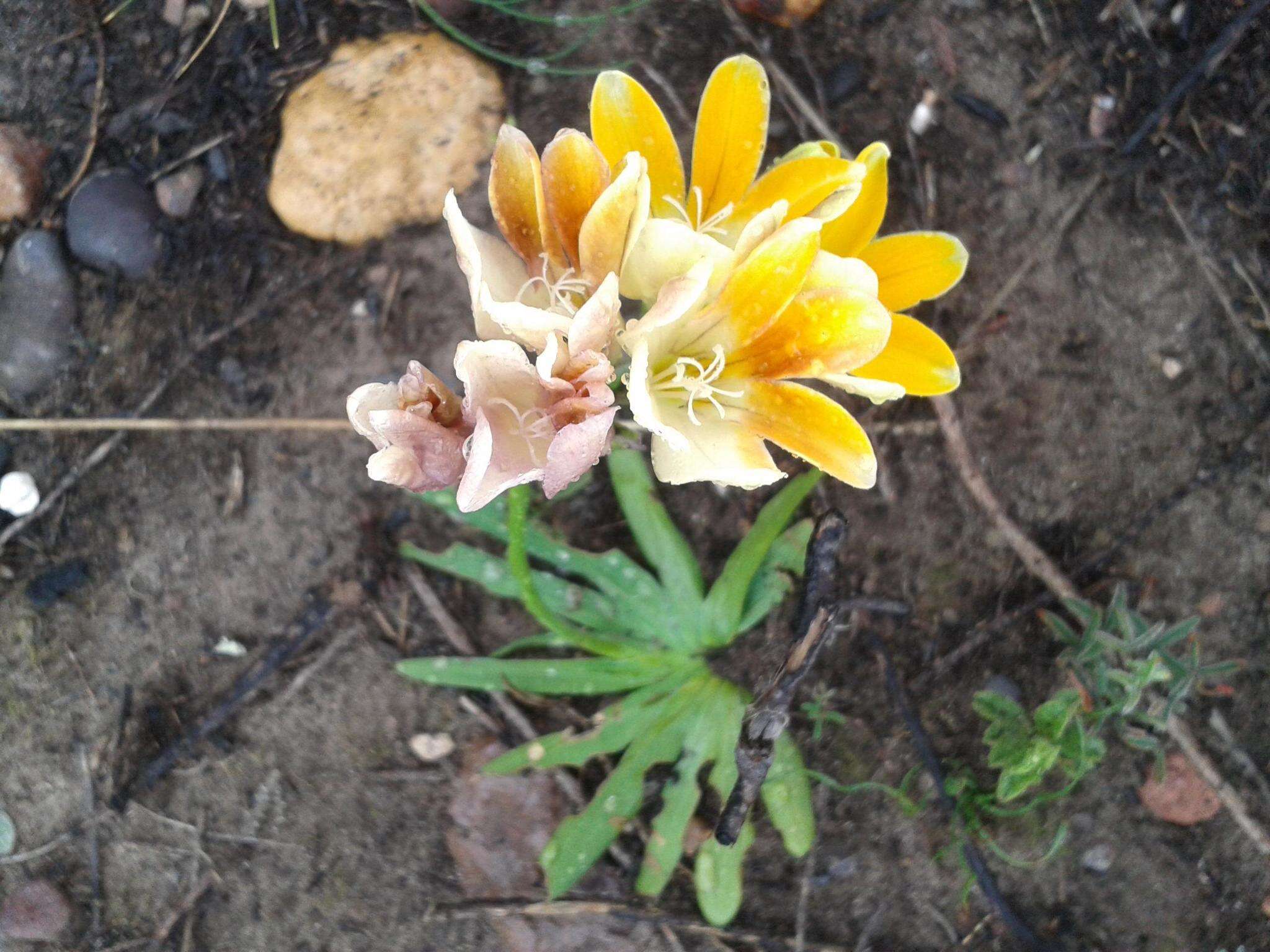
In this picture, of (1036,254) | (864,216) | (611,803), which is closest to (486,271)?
(864,216)

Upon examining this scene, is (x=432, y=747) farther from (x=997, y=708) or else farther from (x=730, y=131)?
(x=730, y=131)

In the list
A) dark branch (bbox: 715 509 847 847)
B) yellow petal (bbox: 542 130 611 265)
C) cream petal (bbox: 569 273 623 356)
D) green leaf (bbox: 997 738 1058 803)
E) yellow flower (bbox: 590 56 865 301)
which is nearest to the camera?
cream petal (bbox: 569 273 623 356)

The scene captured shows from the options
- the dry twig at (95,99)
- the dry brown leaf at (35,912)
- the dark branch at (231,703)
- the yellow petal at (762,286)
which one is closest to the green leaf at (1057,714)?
the yellow petal at (762,286)

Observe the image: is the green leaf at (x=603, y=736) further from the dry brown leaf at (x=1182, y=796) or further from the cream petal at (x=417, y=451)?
the dry brown leaf at (x=1182, y=796)

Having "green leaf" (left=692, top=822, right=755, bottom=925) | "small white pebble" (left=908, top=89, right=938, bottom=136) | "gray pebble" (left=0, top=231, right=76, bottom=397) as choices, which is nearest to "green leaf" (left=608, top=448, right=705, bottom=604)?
"green leaf" (left=692, top=822, right=755, bottom=925)

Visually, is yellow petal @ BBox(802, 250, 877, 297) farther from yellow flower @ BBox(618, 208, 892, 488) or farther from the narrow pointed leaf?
the narrow pointed leaf

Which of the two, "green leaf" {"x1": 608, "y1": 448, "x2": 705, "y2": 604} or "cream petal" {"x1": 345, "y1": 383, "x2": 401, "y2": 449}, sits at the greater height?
"cream petal" {"x1": 345, "y1": 383, "x2": 401, "y2": 449}

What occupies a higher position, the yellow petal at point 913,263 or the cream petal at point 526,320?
the yellow petal at point 913,263
